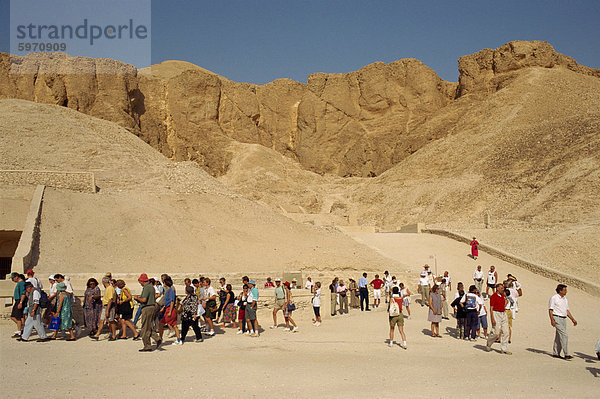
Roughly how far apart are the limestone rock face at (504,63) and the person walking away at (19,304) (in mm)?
53822

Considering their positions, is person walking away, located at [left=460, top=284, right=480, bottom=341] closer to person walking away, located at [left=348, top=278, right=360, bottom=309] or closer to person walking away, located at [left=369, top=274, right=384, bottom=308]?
person walking away, located at [left=369, top=274, right=384, bottom=308]

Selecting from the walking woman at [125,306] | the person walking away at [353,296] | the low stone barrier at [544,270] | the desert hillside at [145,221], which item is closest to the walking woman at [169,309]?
the walking woman at [125,306]

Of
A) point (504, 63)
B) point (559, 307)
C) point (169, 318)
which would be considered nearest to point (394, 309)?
point (559, 307)

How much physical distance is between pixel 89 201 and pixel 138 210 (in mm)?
1892

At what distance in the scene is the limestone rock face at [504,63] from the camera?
5666 centimetres

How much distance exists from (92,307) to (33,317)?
0.90 meters

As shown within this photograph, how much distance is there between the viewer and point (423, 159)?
50.0m

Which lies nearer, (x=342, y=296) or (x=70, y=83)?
(x=342, y=296)

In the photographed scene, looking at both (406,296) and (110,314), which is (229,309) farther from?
(406,296)

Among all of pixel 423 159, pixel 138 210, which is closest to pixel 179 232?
pixel 138 210

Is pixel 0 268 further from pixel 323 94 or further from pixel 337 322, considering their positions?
pixel 323 94

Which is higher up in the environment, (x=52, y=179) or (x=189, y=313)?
(x=52, y=179)

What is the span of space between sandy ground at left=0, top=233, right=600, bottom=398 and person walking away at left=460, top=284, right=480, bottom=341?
0.43m

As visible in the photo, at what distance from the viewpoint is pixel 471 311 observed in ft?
35.8
